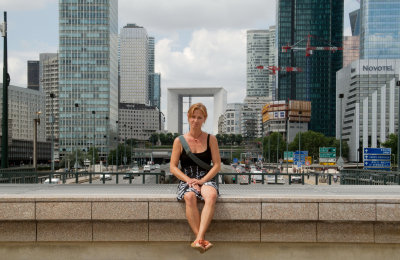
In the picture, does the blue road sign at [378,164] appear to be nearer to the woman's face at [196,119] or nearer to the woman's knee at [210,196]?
the woman's face at [196,119]

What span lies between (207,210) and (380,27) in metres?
204

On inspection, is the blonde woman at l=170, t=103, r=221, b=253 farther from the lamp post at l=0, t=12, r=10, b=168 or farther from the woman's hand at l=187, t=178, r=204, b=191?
the lamp post at l=0, t=12, r=10, b=168

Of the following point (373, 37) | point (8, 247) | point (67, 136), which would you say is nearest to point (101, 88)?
point (67, 136)

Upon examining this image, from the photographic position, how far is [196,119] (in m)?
7.10

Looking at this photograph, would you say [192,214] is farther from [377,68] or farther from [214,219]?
[377,68]

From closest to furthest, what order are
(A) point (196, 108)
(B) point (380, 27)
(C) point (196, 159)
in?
(C) point (196, 159) < (A) point (196, 108) < (B) point (380, 27)

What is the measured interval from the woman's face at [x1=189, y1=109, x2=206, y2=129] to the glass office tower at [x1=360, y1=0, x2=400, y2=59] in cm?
19802

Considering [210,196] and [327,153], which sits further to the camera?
[327,153]

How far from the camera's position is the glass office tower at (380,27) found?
615ft

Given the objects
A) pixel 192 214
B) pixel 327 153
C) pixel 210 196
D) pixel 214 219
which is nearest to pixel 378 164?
pixel 327 153

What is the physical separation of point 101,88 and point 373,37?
4553 inches

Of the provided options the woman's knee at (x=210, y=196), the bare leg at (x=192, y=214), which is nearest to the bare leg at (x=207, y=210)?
the woman's knee at (x=210, y=196)

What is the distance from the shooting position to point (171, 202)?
6734mm

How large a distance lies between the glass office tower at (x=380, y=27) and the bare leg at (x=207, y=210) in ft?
652
